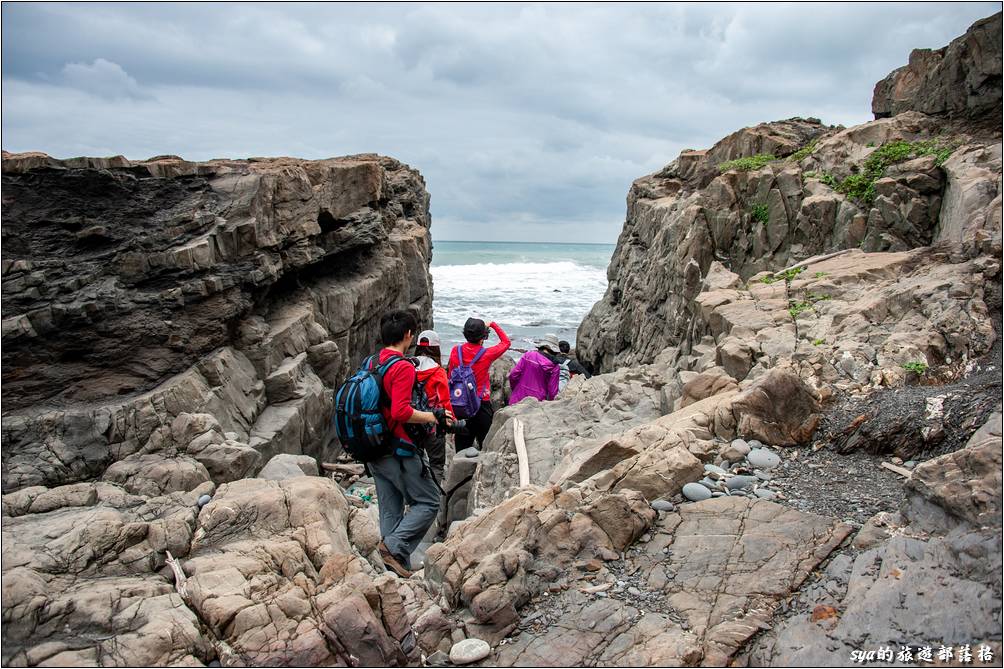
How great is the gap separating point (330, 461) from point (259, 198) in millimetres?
6303

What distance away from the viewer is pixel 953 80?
12.2m

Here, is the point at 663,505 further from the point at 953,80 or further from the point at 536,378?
the point at 953,80

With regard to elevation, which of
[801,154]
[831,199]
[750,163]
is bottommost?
[831,199]

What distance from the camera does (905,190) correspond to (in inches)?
416

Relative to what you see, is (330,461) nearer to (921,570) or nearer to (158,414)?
(158,414)

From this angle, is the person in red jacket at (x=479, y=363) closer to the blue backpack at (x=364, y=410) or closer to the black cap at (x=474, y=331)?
the black cap at (x=474, y=331)

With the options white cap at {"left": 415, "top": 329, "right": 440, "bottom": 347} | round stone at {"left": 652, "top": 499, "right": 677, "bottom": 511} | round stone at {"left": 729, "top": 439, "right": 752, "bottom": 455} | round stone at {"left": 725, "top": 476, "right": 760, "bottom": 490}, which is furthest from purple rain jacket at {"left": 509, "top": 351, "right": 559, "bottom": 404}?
round stone at {"left": 652, "top": 499, "right": 677, "bottom": 511}

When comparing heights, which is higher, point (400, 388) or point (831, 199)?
A: point (831, 199)

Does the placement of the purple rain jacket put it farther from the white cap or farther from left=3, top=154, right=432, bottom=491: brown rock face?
left=3, top=154, right=432, bottom=491: brown rock face

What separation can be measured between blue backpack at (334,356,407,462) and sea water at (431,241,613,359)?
14.0 m

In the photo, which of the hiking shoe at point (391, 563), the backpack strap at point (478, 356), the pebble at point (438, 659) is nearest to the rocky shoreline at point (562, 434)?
the pebble at point (438, 659)

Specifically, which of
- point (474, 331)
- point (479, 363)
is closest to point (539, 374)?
point (479, 363)

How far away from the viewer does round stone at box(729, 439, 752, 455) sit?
509 cm

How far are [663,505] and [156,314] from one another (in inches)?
434
